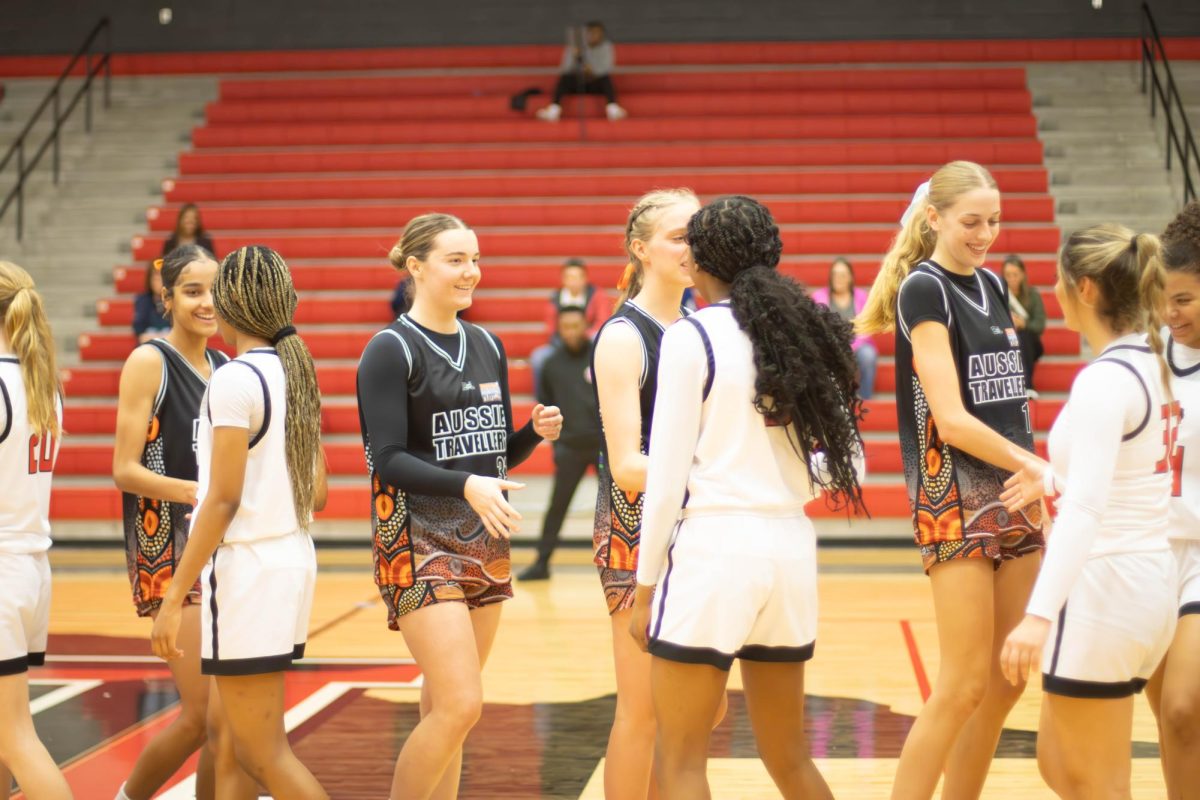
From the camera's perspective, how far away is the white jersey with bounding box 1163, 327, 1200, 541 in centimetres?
289

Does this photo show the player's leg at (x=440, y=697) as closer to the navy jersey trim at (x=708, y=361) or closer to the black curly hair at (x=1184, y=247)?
the navy jersey trim at (x=708, y=361)

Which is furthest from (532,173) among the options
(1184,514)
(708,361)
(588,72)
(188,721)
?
(708,361)

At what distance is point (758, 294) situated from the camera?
254cm

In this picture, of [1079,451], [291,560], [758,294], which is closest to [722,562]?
[758,294]

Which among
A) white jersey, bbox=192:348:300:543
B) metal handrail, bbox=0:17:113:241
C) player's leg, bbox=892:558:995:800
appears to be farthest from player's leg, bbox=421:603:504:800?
metal handrail, bbox=0:17:113:241

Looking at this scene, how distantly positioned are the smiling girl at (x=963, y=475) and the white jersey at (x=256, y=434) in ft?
4.42

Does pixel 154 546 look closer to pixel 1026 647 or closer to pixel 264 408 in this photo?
pixel 264 408

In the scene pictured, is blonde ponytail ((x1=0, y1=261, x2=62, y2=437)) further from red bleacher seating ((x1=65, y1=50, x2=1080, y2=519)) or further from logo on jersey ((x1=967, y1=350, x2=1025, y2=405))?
red bleacher seating ((x1=65, y1=50, x2=1080, y2=519))

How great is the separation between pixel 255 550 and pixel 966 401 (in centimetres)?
168

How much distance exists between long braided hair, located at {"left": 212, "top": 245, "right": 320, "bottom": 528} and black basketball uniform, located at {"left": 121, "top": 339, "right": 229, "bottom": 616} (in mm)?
627

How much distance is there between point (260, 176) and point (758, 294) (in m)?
10.8

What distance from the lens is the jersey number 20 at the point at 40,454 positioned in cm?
317

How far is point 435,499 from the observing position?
122 inches

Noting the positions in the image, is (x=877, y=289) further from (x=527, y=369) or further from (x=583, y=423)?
(x=527, y=369)
